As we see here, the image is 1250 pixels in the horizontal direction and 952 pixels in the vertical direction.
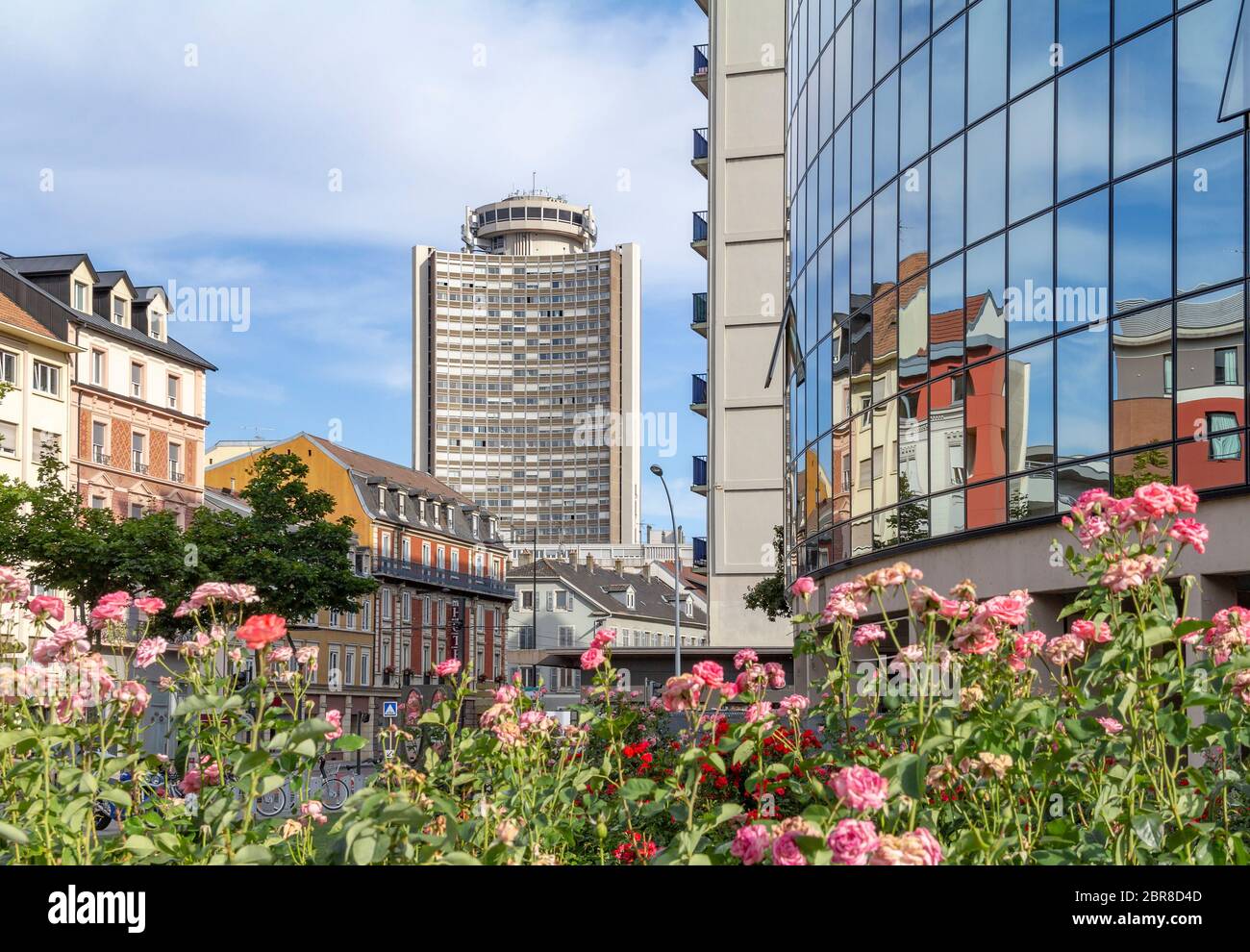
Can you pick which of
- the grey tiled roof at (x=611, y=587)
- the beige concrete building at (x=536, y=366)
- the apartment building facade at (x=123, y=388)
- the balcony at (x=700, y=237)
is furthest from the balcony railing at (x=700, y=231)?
the beige concrete building at (x=536, y=366)

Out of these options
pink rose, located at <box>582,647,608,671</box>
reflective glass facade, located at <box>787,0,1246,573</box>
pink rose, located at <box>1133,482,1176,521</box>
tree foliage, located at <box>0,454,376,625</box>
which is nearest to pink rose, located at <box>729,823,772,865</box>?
pink rose, located at <box>1133,482,1176,521</box>

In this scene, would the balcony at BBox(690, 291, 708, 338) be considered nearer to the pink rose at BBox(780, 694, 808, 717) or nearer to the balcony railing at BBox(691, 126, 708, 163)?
the balcony railing at BBox(691, 126, 708, 163)

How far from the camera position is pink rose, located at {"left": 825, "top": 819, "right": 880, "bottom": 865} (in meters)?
2.99

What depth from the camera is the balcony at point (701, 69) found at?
63281 mm

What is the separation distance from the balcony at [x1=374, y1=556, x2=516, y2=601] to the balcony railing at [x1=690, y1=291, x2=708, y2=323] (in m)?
29.3

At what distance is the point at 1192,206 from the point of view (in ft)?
52.9

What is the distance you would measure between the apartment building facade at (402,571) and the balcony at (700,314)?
25.0 m

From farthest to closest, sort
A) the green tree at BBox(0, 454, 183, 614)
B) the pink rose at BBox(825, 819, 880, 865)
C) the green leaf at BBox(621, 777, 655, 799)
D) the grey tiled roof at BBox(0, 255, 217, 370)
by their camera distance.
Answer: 1. the grey tiled roof at BBox(0, 255, 217, 370)
2. the green tree at BBox(0, 454, 183, 614)
3. the green leaf at BBox(621, 777, 655, 799)
4. the pink rose at BBox(825, 819, 880, 865)

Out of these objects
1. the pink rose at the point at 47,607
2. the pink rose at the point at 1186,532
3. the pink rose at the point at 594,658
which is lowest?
the pink rose at the point at 594,658

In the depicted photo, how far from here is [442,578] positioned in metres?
91.4

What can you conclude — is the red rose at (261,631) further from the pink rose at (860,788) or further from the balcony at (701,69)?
the balcony at (701,69)

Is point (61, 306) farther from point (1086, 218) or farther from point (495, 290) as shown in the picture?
point (495, 290)

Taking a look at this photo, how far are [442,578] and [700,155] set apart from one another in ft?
122
